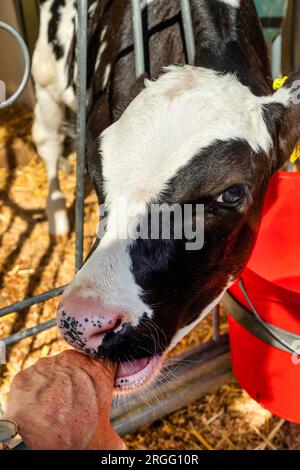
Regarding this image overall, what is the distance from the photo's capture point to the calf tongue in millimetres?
1247

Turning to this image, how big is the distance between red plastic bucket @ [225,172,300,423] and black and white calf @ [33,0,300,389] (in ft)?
0.50

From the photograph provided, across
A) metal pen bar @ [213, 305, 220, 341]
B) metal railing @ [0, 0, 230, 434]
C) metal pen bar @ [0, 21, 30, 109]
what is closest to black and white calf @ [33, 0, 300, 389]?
metal railing @ [0, 0, 230, 434]

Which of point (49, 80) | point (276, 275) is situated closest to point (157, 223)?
point (276, 275)

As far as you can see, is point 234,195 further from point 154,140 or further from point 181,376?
point 181,376

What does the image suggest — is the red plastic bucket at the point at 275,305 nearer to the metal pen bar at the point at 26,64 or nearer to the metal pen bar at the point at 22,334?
the metal pen bar at the point at 22,334

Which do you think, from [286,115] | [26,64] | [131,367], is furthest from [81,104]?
[131,367]

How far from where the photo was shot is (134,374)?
127 cm

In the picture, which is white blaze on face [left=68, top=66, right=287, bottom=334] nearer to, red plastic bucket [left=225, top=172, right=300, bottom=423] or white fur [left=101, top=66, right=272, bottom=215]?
white fur [left=101, top=66, right=272, bottom=215]

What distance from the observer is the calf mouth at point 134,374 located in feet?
4.10

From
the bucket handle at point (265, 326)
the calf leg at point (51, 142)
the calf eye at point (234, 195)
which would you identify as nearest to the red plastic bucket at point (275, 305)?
the bucket handle at point (265, 326)

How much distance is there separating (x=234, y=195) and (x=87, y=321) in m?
0.45

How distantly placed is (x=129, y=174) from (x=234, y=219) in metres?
0.28

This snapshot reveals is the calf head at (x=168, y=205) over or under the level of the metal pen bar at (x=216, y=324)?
over

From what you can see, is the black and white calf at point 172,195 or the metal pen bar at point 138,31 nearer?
the black and white calf at point 172,195
